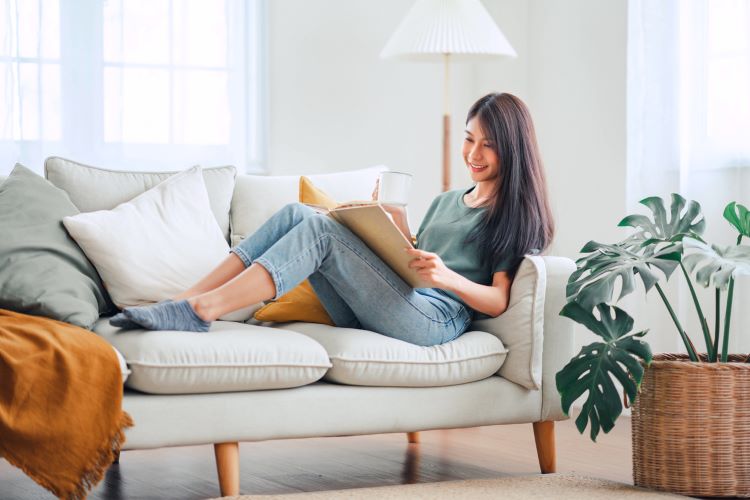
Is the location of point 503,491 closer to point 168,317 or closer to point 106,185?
point 168,317

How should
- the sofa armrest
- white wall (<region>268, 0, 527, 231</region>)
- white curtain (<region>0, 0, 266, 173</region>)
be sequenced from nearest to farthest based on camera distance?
1. the sofa armrest
2. white curtain (<region>0, 0, 266, 173</region>)
3. white wall (<region>268, 0, 527, 231</region>)

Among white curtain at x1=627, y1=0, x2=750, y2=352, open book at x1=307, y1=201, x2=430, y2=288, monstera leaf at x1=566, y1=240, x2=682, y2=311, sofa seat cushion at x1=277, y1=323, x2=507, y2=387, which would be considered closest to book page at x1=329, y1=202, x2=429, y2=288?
open book at x1=307, y1=201, x2=430, y2=288

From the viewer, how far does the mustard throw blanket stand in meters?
2.02

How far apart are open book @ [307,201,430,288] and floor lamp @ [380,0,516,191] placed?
4.75ft

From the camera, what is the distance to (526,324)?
8.52ft

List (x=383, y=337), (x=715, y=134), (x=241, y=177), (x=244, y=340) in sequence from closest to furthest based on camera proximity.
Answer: (x=244, y=340)
(x=383, y=337)
(x=241, y=177)
(x=715, y=134)

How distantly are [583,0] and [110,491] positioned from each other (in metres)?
2.75

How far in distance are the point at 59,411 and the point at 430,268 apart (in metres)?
0.91

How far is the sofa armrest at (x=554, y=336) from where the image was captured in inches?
104

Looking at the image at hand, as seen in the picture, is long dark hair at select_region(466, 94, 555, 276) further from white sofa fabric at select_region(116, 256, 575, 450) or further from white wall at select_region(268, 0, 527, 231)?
white wall at select_region(268, 0, 527, 231)

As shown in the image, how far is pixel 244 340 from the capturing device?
7.53 ft

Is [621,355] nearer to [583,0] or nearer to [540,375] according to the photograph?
[540,375]

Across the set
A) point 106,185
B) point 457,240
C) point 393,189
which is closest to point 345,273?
point 393,189

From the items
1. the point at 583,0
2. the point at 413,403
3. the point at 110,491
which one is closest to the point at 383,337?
the point at 413,403
